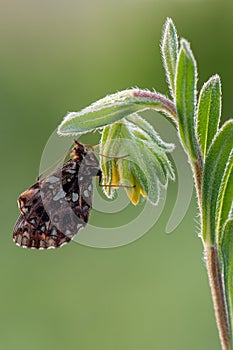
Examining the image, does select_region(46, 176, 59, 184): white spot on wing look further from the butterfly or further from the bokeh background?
the bokeh background

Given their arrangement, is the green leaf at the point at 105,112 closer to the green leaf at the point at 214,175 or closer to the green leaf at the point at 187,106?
the green leaf at the point at 187,106

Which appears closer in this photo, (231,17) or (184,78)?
(184,78)

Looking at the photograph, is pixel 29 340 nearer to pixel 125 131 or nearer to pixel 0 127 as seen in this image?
pixel 0 127

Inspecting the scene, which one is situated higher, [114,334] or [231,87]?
[231,87]

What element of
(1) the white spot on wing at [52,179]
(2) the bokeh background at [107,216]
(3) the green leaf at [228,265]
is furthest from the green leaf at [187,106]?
(2) the bokeh background at [107,216]

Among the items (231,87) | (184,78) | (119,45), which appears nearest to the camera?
(184,78)

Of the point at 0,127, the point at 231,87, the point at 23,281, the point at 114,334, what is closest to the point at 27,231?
the point at 114,334

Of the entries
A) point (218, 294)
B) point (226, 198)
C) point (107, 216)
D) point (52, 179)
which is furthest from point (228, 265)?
point (107, 216)
